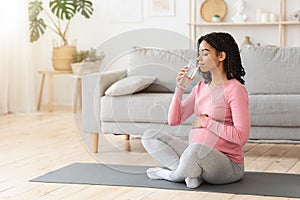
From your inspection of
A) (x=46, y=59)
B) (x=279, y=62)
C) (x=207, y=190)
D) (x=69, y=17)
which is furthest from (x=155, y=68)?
(x=46, y=59)

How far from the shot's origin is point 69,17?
6645mm

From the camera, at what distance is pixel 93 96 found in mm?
4316

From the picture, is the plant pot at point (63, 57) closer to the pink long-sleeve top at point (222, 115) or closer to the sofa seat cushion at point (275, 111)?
the sofa seat cushion at point (275, 111)

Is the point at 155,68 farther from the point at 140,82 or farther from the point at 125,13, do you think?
the point at 125,13

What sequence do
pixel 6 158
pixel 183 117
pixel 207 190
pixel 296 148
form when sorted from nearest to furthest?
1. pixel 207 190
2. pixel 183 117
3. pixel 6 158
4. pixel 296 148

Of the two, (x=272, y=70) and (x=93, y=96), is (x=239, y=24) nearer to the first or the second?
(x=272, y=70)

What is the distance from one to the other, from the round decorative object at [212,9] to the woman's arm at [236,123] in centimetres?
342

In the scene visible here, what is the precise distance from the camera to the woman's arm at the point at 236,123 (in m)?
3.15

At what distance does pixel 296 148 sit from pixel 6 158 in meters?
1.95

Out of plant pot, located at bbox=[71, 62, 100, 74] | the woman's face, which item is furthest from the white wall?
the woman's face

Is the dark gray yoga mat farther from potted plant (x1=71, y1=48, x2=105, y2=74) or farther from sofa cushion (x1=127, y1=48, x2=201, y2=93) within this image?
potted plant (x1=71, y1=48, x2=105, y2=74)

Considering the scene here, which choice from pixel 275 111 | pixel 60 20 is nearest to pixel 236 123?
pixel 275 111

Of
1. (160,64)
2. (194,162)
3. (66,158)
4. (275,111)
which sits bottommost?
(66,158)

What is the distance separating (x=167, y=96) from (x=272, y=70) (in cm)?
76
